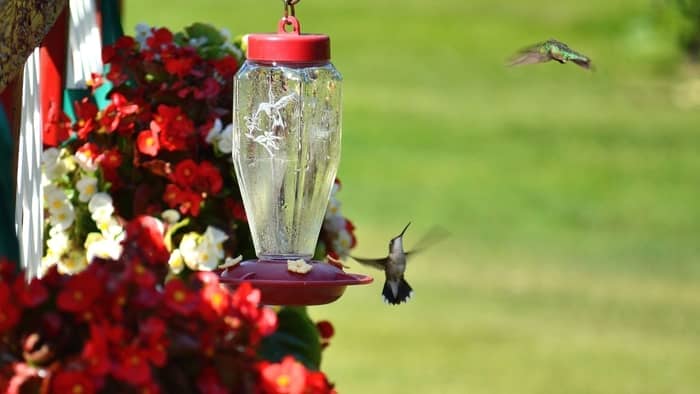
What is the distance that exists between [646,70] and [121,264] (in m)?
28.9

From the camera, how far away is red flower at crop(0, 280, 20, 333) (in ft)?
6.93

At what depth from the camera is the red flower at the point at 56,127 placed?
416 cm

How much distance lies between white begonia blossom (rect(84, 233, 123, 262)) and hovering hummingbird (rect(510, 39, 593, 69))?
4.15 ft

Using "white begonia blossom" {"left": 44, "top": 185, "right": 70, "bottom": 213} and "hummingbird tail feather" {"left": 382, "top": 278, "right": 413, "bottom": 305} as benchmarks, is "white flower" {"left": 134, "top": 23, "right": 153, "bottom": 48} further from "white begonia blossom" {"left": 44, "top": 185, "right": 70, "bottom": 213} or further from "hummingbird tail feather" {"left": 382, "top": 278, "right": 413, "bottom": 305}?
"hummingbird tail feather" {"left": 382, "top": 278, "right": 413, "bottom": 305}

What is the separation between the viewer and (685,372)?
1216cm

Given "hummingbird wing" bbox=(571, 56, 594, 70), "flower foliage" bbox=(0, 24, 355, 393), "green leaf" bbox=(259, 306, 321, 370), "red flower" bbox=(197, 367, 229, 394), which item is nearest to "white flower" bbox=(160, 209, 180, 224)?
"flower foliage" bbox=(0, 24, 355, 393)

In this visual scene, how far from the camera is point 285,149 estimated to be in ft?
11.9

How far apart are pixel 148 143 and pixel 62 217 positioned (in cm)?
31

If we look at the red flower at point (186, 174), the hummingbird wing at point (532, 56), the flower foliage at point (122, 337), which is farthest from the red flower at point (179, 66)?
the flower foliage at point (122, 337)

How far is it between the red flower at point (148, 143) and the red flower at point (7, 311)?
1949 mm

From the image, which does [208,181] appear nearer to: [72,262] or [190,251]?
[190,251]

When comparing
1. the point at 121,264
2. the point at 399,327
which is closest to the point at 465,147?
the point at 399,327

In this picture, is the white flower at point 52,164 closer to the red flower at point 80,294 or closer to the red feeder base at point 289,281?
the red feeder base at point 289,281

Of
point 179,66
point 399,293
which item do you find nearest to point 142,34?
point 179,66
